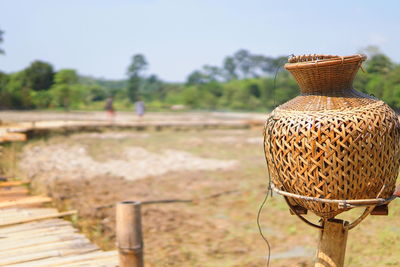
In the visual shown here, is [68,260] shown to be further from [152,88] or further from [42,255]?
[152,88]

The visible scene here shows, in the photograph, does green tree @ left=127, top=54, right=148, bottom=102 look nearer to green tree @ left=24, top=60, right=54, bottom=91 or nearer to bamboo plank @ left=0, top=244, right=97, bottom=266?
green tree @ left=24, top=60, right=54, bottom=91

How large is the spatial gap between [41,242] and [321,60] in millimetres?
2914

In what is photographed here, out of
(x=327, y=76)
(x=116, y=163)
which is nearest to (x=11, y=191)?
(x=116, y=163)

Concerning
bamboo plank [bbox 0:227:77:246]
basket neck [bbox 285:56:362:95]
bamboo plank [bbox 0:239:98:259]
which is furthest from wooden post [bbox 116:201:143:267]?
bamboo plank [bbox 0:227:77:246]

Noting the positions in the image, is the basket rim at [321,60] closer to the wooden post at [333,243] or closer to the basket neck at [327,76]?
the basket neck at [327,76]

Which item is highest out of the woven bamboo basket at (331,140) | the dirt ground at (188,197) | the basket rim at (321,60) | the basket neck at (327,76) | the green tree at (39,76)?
the green tree at (39,76)

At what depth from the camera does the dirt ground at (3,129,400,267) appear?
15.7 feet

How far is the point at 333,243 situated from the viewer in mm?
2248

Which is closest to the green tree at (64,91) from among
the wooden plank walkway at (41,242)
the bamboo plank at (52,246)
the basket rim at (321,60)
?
the wooden plank walkway at (41,242)

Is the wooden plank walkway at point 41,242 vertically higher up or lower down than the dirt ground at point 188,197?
higher up

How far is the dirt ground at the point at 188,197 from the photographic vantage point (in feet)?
15.7

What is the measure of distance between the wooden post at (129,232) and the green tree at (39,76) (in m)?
28.2

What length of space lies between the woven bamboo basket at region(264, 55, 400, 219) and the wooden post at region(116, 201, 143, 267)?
85 cm

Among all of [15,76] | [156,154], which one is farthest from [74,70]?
[156,154]
